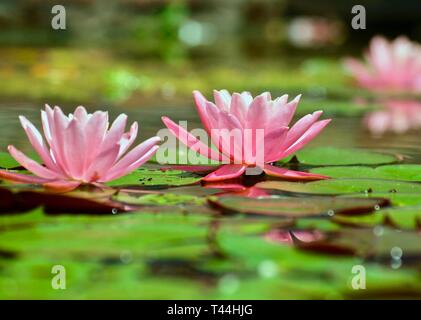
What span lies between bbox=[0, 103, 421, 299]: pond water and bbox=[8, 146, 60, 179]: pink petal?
0.27 feet

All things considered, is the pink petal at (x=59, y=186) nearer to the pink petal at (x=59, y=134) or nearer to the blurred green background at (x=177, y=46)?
the pink petal at (x=59, y=134)

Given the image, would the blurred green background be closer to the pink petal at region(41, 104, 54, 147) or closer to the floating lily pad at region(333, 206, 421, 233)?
the pink petal at region(41, 104, 54, 147)

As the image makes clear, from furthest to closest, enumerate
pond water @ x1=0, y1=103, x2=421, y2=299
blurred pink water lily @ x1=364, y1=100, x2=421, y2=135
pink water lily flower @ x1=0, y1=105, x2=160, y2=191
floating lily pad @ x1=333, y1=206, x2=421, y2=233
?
blurred pink water lily @ x1=364, y1=100, x2=421, y2=135, pink water lily flower @ x1=0, y1=105, x2=160, y2=191, floating lily pad @ x1=333, y1=206, x2=421, y2=233, pond water @ x1=0, y1=103, x2=421, y2=299

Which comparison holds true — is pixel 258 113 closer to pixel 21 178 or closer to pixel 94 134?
pixel 94 134

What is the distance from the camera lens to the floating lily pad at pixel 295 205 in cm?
113

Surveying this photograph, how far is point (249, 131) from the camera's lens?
4.24 ft

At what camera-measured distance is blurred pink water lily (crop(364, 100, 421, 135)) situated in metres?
2.30

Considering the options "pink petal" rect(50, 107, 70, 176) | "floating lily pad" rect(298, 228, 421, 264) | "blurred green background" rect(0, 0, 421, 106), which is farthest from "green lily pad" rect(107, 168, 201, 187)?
"blurred green background" rect(0, 0, 421, 106)

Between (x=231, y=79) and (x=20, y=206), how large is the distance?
2461 mm

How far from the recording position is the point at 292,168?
1.49m

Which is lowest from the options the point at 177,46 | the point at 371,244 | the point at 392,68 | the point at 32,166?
the point at 371,244

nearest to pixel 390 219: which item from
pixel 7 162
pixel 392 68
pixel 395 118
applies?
pixel 7 162

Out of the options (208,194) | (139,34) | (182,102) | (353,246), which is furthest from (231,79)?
(139,34)

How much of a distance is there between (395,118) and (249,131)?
1365 millimetres
